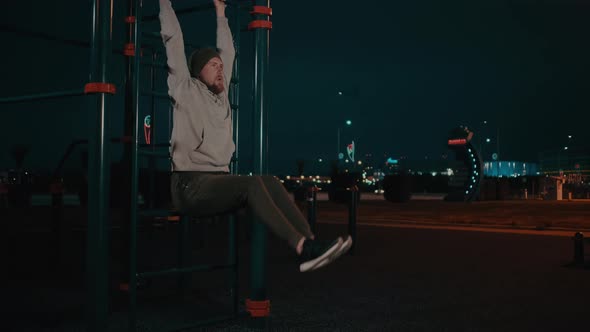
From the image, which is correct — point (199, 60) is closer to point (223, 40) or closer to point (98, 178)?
point (223, 40)

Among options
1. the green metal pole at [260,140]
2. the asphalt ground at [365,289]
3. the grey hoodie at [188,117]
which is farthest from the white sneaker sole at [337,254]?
the asphalt ground at [365,289]

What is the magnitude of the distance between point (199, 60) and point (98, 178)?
1358 millimetres

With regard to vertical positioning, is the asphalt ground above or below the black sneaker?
below

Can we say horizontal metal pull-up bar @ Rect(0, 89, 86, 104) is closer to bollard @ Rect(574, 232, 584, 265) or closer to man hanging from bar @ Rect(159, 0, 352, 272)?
man hanging from bar @ Rect(159, 0, 352, 272)

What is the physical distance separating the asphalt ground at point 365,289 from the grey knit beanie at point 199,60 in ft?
7.26

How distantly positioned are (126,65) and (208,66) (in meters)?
1.94

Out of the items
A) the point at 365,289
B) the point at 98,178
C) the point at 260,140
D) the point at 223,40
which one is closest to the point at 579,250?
the point at 365,289

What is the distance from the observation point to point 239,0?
6.27 metres

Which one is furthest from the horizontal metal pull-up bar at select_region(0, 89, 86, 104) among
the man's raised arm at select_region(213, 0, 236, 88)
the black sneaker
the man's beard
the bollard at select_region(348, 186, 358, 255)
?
the bollard at select_region(348, 186, 358, 255)

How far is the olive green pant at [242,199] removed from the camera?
4258mm

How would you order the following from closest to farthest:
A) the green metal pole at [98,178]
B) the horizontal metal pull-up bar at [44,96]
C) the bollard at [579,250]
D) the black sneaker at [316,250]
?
the black sneaker at [316,250] → the green metal pole at [98,178] → the horizontal metal pull-up bar at [44,96] → the bollard at [579,250]

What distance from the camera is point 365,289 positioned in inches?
303

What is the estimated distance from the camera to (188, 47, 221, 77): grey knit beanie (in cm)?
517

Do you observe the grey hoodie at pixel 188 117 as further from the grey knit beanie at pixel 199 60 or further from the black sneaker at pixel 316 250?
the black sneaker at pixel 316 250
